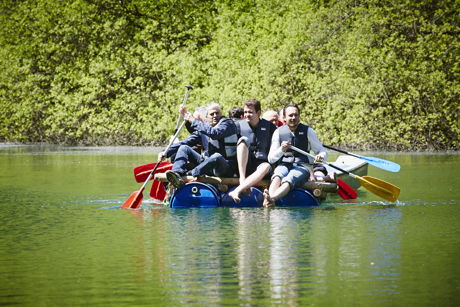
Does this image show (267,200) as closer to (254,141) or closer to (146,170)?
(254,141)

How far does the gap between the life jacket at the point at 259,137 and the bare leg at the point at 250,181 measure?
315mm

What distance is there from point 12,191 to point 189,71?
54.9 feet

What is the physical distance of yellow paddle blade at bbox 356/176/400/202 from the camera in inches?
439

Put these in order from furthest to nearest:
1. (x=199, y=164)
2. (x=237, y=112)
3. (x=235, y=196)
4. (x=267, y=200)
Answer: (x=237, y=112)
(x=199, y=164)
(x=235, y=196)
(x=267, y=200)

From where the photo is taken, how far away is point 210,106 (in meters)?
11.1

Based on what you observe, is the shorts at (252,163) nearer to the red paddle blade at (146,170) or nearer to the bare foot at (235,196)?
the bare foot at (235,196)

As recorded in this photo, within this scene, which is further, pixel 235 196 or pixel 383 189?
pixel 383 189

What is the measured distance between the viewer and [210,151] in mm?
11039

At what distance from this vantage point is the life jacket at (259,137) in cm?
1098

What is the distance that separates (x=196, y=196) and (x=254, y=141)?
938 millimetres

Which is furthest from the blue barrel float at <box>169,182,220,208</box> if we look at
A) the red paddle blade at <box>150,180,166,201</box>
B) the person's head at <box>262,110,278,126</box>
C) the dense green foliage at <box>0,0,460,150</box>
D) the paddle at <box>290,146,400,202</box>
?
the dense green foliage at <box>0,0,460,150</box>

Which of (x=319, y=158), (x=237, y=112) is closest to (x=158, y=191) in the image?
(x=237, y=112)

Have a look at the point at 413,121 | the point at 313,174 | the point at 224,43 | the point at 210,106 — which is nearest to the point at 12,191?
the point at 210,106

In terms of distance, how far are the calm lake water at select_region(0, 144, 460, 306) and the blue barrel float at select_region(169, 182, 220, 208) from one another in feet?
0.85
